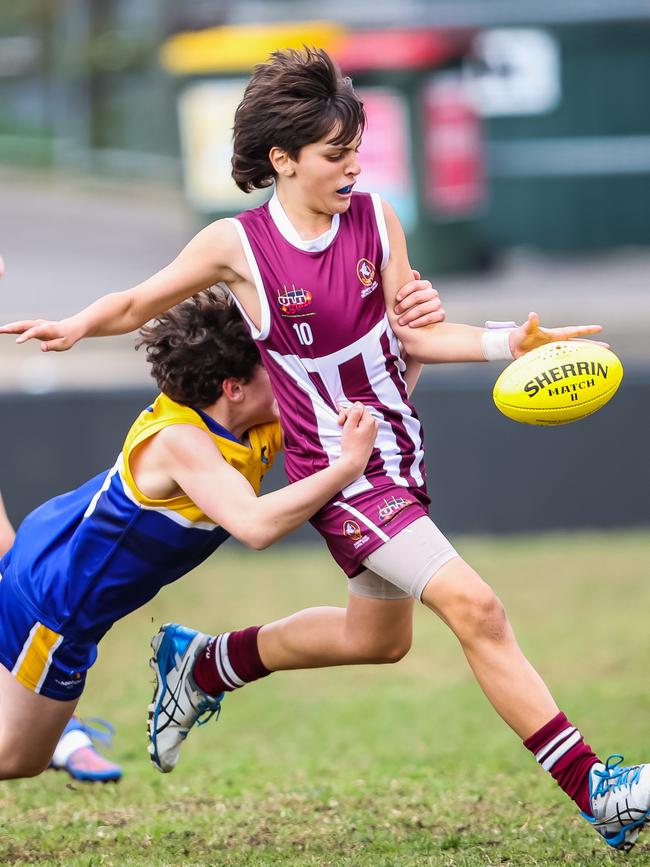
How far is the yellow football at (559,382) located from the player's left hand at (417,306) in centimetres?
28

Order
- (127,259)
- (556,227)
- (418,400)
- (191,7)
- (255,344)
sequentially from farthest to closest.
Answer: (191,7) → (127,259) → (556,227) → (418,400) → (255,344)

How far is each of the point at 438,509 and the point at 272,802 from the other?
597 cm

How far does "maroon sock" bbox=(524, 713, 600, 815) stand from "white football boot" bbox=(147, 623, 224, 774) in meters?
1.42

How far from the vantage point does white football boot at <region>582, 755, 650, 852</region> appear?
12.7 ft

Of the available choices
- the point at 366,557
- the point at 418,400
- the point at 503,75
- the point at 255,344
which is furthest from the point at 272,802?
the point at 503,75

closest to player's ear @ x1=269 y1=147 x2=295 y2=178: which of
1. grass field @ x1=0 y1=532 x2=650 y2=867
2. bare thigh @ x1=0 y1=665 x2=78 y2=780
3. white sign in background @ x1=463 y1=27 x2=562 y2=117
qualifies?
bare thigh @ x1=0 y1=665 x2=78 y2=780

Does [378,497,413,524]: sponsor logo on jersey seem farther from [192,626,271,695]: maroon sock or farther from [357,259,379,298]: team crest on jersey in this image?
[192,626,271,695]: maroon sock

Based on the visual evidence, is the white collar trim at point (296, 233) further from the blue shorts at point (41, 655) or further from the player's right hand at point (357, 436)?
the blue shorts at point (41, 655)

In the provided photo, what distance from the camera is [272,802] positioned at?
5.21 m

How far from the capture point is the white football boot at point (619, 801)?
3883 mm

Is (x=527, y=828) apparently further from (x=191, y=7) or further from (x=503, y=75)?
(x=191, y=7)

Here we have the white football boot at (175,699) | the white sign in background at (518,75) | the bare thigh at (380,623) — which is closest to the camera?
the bare thigh at (380,623)

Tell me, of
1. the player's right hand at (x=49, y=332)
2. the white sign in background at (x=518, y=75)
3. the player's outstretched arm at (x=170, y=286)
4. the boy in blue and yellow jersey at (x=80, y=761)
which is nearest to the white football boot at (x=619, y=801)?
the player's outstretched arm at (x=170, y=286)

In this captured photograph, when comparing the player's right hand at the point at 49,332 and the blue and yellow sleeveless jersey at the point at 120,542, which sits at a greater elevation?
the player's right hand at the point at 49,332
